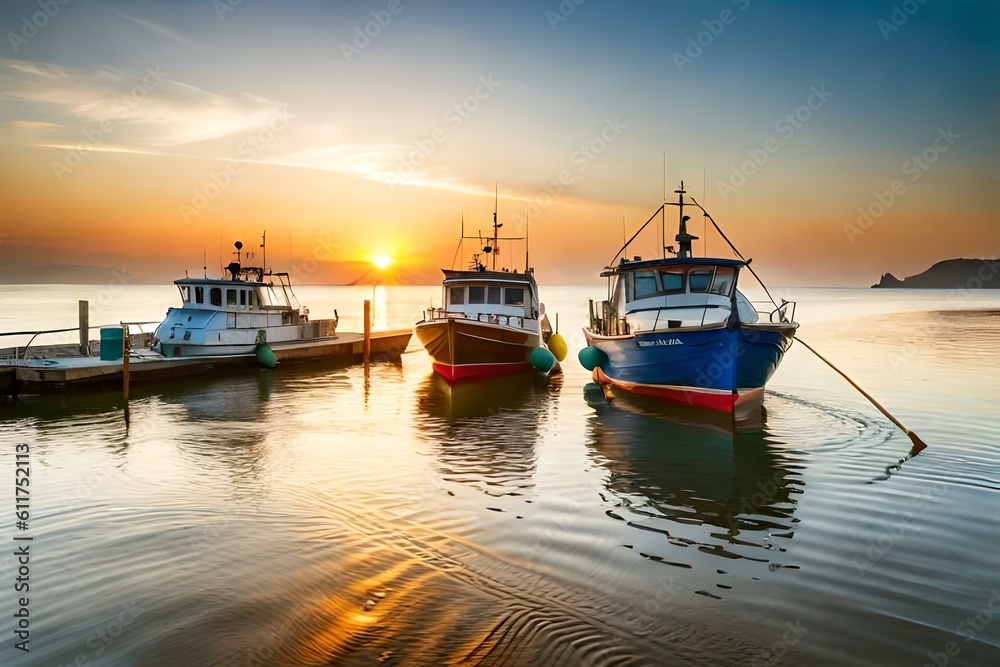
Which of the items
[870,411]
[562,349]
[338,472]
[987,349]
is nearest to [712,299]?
[870,411]

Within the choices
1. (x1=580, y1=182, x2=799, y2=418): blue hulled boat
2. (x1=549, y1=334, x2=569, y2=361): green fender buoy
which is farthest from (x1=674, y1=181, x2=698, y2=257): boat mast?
(x1=549, y1=334, x2=569, y2=361): green fender buoy

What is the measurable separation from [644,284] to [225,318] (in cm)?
1891

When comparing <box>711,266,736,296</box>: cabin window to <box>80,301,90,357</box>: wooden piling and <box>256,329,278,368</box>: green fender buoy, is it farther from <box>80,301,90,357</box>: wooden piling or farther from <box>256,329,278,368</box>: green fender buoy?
<box>80,301,90,357</box>: wooden piling

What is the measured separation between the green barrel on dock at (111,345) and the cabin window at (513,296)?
50.2ft

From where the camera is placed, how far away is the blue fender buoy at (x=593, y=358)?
877 inches

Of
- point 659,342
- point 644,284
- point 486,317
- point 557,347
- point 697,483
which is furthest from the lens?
point 557,347

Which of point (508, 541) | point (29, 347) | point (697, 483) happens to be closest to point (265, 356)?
point (29, 347)

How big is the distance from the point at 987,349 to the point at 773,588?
35.7 metres

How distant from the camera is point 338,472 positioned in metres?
12.9

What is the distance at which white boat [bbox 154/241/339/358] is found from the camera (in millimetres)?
27766

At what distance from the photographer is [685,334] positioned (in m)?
17.2

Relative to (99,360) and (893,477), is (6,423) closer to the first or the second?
(99,360)

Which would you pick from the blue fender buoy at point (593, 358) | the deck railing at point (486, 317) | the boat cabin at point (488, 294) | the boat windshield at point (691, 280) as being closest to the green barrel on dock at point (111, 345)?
the deck railing at point (486, 317)

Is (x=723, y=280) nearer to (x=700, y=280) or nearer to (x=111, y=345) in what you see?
(x=700, y=280)
